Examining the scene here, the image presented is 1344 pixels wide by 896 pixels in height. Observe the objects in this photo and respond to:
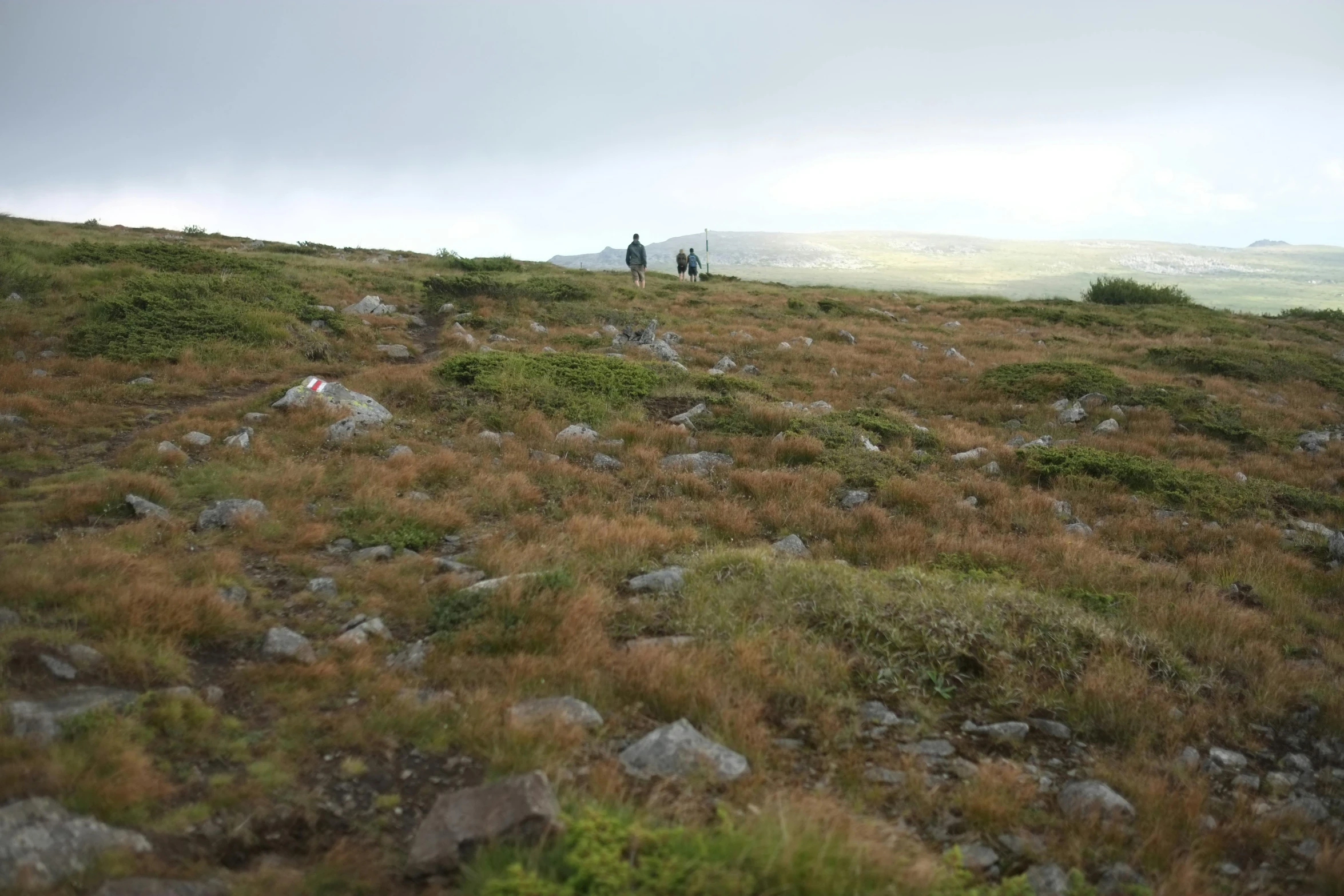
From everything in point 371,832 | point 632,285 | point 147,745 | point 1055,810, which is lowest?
point 1055,810

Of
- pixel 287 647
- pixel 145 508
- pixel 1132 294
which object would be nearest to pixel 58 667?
pixel 287 647

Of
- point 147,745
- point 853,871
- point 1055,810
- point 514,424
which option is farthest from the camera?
point 514,424

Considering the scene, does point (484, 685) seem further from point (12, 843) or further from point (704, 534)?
point (704, 534)

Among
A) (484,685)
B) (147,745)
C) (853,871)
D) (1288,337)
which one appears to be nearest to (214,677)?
(147,745)

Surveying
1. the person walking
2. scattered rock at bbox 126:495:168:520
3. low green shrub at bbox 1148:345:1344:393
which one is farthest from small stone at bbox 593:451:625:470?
the person walking

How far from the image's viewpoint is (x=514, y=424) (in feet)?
40.9

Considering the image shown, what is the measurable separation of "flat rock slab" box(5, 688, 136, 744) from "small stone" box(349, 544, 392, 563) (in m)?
2.67

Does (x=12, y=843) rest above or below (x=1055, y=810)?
above

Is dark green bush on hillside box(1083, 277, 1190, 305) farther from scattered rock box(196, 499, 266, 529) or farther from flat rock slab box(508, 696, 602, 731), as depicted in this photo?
flat rock slab box(508, 696, 602, 731)

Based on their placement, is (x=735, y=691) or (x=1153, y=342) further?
(x=1153, y=342)

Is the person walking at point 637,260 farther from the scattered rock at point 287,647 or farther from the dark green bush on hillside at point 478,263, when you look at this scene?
the scattered rock at point 287,647

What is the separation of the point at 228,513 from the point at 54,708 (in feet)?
12.2

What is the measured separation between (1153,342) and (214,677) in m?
30.9

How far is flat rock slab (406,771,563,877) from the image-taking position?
3592 mm
